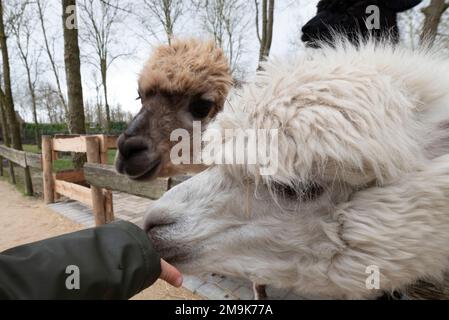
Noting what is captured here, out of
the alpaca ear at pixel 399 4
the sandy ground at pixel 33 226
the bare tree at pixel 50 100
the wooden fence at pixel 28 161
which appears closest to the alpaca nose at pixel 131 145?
the sandy ground at pixel 33 226

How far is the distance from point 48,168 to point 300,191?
267 inches

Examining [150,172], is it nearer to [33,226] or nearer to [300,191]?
[300,191]

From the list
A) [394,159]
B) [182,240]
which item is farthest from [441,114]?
[182,240]

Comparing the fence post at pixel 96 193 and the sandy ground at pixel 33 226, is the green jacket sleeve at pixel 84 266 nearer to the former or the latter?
the sandy ground at pixel 33 226

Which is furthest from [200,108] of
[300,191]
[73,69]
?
[73,69]

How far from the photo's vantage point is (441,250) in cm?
96

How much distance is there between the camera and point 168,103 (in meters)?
2.65

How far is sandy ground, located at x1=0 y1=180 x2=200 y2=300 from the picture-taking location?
3074 mm

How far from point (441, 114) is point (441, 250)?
46cm

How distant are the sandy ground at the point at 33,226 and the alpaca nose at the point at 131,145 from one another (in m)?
1.55

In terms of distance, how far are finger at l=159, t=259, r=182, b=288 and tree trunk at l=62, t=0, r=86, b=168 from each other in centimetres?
584
